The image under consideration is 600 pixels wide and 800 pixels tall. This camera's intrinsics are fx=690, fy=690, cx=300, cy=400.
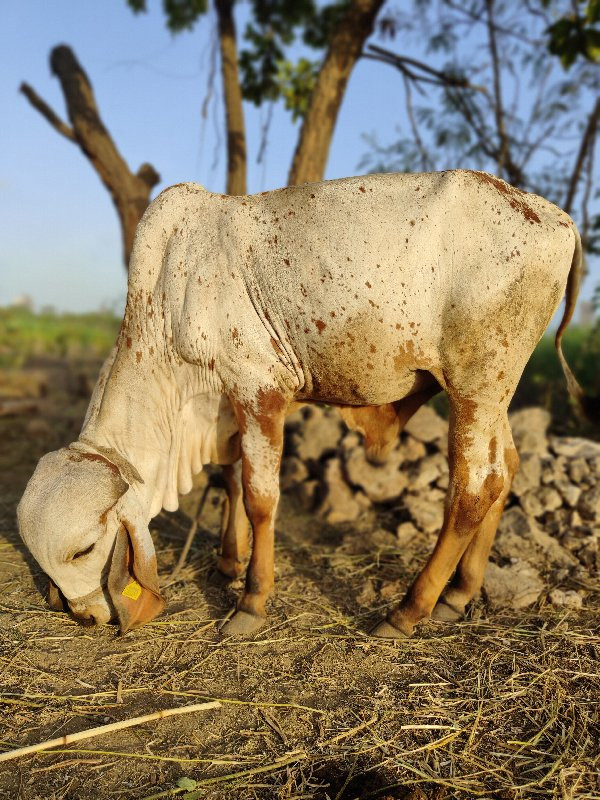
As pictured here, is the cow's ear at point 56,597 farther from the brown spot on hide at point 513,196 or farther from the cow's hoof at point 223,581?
the brown spot on hide at point 513,196

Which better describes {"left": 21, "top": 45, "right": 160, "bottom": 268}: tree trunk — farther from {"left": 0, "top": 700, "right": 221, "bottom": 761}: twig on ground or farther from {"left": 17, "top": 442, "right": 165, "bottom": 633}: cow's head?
{"left": 0, "top": 700, "right": 221, "bottom": 761}: twig on ground

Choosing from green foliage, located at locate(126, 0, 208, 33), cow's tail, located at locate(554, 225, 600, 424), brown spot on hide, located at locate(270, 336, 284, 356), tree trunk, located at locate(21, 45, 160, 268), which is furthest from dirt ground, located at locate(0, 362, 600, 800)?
green foliage, located at locate(126, 0, 208, 33)

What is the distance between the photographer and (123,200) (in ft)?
18.5

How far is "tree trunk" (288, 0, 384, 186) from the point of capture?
17.3 feet

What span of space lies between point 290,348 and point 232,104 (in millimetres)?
3701

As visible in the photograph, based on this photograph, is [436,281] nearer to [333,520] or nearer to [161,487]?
[161,487]

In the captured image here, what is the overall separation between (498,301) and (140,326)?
1534 millimetres

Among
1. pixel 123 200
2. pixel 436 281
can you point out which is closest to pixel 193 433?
pixel 436 281

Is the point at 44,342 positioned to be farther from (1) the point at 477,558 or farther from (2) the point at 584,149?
(1) the point at 477,558

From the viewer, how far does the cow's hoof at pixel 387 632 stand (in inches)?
114

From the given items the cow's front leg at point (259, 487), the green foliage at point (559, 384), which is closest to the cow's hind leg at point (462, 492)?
the cow's front leg at point (259, 487)

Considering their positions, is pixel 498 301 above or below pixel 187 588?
above

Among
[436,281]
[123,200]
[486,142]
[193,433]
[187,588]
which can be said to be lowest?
[187,588]

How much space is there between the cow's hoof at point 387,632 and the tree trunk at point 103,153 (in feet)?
12.6
